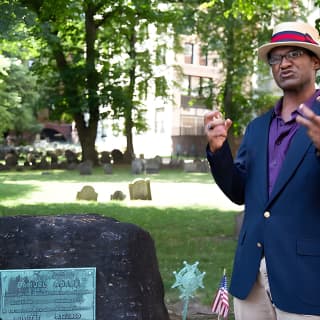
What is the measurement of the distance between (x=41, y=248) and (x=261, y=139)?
2.00 m

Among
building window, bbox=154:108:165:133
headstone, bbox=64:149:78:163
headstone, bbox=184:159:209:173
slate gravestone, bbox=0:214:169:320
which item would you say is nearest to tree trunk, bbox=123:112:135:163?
headstone, bbox=64:149:78:163

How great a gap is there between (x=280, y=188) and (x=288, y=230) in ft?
0.65

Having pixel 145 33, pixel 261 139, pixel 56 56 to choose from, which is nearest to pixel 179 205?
pixel 261 139

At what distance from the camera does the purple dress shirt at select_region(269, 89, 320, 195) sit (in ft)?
9.58

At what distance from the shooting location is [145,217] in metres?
12.9

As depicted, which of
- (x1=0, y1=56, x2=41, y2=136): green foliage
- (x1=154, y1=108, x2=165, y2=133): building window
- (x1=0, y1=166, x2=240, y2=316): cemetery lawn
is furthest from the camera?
(x1=154, y1=108, x2=165, y2=133): building window

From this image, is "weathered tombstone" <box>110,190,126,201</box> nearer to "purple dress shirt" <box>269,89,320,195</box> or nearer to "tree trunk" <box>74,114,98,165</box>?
"purple dress shirt" <box>269,89,320,195</box>

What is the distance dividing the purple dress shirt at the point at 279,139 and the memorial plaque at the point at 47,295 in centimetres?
167

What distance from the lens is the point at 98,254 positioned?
170 inches

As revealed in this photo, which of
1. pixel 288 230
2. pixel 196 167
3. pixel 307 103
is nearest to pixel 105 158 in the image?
pixel 196 167

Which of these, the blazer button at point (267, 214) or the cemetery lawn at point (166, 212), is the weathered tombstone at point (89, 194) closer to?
the cemetery lawn at point (166, 212)

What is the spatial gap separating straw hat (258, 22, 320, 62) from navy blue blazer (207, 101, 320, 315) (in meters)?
0.28

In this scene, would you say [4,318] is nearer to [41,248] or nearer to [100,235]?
[41,248]

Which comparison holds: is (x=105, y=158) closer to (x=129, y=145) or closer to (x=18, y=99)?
(x=129, y=145)
